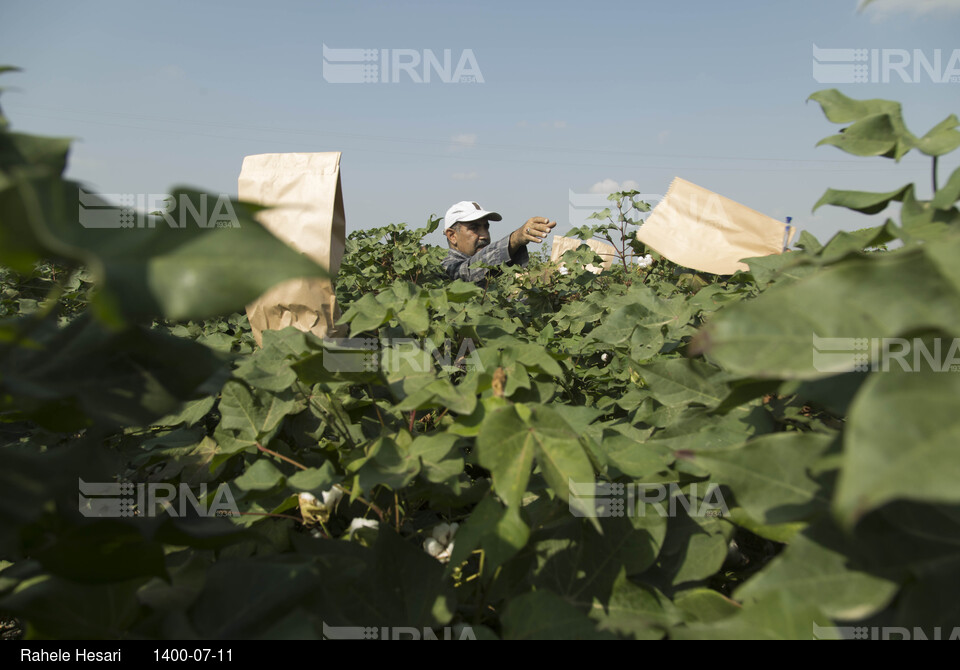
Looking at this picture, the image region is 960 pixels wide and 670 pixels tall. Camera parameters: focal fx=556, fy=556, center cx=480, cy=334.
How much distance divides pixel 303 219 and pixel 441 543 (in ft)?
3.48

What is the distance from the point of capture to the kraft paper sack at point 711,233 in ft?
8.85

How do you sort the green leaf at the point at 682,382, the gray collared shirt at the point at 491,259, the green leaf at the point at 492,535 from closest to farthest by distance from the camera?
the green leaf at the point at 492,535, the green leaf at the point at 682,382, the gray collared shirt at the point at 491,259

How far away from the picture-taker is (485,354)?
3.36 ft

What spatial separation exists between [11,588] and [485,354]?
72 centimetres

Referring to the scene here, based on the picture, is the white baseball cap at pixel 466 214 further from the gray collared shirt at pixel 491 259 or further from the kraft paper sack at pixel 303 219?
the kraft paper sack at pixel 303 219

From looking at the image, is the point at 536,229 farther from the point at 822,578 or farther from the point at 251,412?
the point at 822,578

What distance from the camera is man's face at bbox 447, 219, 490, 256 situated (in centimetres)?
631

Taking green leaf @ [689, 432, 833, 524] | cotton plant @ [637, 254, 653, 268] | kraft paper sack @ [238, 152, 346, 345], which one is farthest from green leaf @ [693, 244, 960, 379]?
cotton plant @ [637, 254, 653, 268]

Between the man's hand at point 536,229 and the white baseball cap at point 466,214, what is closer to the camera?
the man's hand at point 536,229

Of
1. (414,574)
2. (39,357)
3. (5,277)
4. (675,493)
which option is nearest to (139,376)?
(39,357)

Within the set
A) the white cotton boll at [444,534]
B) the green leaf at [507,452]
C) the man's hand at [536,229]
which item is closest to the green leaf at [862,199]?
the green leaf at [507,452]

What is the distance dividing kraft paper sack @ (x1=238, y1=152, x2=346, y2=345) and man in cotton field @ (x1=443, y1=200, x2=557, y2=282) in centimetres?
227

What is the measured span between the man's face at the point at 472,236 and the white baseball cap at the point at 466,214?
0.24 feet
